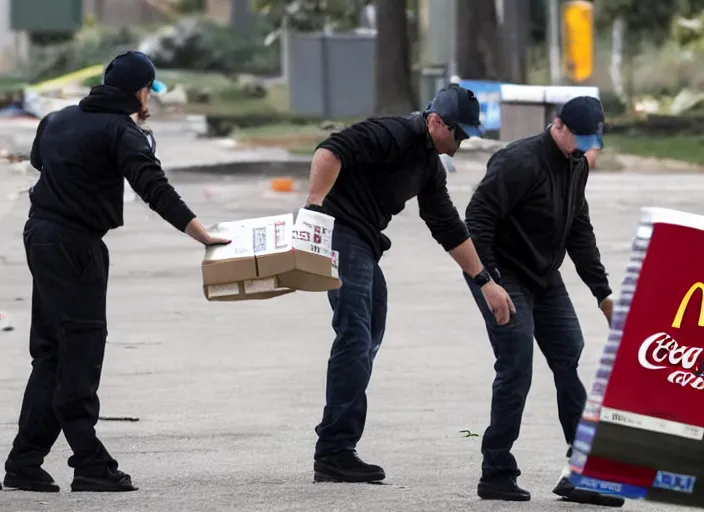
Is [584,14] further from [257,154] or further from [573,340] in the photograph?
[573,340]

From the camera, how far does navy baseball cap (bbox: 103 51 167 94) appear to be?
25.3ft

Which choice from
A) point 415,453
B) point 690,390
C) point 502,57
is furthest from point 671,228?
point 502,57

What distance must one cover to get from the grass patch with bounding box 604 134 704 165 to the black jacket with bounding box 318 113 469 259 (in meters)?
20.7

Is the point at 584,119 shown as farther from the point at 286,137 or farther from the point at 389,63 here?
the point at 389,63

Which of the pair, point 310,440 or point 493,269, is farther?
point 310,440

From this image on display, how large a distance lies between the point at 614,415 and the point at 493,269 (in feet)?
7.36

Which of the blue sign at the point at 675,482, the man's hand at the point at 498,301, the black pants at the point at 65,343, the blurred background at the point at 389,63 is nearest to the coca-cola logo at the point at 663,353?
the blue sign at the point at 675,482

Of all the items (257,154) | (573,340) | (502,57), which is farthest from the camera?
(502,57)

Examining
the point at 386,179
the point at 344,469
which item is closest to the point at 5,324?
the point at 344,469

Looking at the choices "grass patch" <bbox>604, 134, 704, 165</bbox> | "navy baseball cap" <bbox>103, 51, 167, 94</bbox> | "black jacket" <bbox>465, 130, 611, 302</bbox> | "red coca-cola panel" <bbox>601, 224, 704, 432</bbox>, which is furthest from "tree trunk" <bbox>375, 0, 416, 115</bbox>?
"red coca-cola panel" <bbox>601, 224, 704, 432</bbox>

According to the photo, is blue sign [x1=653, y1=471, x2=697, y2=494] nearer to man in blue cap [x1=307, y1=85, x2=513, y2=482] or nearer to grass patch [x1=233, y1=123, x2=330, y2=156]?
man in blue cap [x1=307, y1=85, x2=513, y2=482]

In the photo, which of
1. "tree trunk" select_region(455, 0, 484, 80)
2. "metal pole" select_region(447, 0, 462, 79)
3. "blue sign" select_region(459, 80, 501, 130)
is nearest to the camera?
"blue sign" select_region(459, 80, 501, 130)

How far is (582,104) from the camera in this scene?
7547 millimetres

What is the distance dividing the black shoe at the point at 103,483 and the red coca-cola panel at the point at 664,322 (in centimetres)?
275
